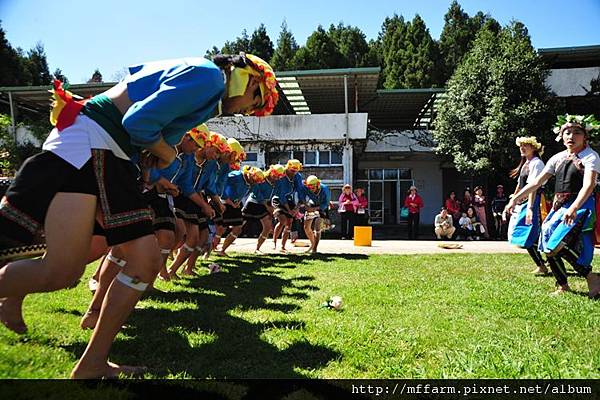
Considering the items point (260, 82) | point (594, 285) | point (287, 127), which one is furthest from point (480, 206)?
point (260, 82)

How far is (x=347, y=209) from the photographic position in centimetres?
1544

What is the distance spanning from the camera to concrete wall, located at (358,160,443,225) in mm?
23594

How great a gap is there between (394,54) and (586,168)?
12.7m

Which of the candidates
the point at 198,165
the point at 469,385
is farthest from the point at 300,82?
the point at 469,385

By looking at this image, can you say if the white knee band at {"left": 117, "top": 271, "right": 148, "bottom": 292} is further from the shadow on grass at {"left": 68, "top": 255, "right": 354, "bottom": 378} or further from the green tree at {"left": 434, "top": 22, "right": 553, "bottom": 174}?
the green tree at {"left": 434, "top": 22, "right": 553, "bottom": 174}

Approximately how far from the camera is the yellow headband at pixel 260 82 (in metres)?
2.60

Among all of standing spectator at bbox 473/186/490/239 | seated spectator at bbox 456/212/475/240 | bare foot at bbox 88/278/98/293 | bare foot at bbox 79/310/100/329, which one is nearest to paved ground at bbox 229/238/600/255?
seated spectator at bbox 456/212/475/240

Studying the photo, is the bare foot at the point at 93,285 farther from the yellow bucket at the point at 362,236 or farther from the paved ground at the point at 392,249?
the yellow bucket at the point at 362,236

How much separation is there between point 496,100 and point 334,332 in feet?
47.8

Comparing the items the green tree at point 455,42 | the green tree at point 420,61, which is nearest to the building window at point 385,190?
the green tree at point 420,61

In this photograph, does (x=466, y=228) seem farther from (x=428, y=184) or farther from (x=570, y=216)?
(x=570, y=216)

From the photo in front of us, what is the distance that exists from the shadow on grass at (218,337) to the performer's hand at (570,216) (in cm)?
280

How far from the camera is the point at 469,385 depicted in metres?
2.28

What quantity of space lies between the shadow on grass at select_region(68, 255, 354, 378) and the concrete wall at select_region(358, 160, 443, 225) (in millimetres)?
19408
